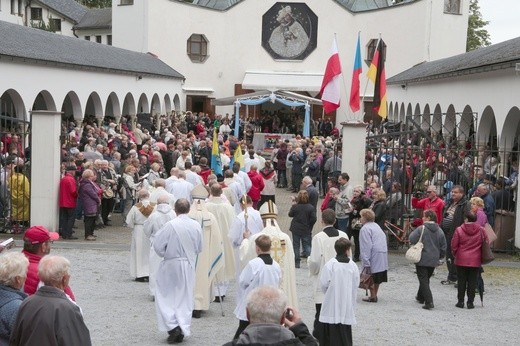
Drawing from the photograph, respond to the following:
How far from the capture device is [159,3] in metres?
48.0

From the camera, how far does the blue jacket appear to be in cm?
627

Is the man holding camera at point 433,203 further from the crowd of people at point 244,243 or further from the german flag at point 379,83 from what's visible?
the german flag at point 379,83

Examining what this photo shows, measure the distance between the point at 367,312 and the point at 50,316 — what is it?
665 cm

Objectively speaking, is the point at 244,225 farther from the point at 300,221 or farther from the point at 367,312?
the point at 300,221

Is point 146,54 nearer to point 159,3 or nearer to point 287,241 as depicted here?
point 159,3

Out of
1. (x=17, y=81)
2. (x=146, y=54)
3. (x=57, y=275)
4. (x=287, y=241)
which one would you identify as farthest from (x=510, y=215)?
(x=146, y=54)

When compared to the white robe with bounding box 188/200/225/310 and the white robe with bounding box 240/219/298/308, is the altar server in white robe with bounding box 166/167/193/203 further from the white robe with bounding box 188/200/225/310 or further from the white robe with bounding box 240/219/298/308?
the white robe with bounding box 240/219/298/308

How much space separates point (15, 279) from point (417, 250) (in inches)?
272

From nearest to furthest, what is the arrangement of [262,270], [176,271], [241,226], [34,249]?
[34,249]
[262,270]
[176,271]
[241,226]

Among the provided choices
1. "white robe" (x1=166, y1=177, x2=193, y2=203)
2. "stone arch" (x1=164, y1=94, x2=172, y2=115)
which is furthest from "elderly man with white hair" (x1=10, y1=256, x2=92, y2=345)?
"stone arch" (x1=164, y1=94, x2=172, y2=115)

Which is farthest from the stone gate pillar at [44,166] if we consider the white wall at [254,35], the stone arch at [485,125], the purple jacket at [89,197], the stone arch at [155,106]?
Result: the white wall at [254,35]

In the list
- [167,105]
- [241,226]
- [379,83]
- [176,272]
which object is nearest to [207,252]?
[241,226]

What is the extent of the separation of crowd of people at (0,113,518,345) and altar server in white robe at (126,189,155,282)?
0.02m

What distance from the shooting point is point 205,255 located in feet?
38.9
